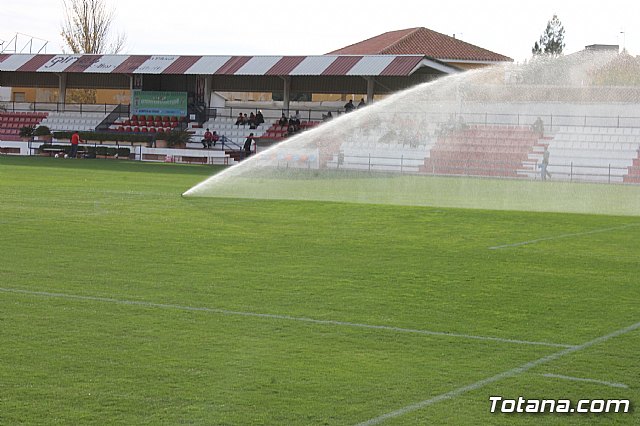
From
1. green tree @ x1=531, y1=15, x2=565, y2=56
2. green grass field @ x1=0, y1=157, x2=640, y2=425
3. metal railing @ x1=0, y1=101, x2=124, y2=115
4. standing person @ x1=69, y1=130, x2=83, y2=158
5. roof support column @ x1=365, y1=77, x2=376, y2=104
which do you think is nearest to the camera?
green grass field @ x1=0, y1=157, x2=640, y2=425

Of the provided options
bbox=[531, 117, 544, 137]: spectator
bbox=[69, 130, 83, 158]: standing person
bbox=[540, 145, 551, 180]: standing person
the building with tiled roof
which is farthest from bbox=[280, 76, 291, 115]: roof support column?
bbox=[540, 145, 551, 180]: standing person

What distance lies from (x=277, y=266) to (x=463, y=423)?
266 inches

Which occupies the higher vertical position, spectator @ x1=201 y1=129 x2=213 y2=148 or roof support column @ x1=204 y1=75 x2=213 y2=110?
roof support column @ x1=204 y1=75 x2=213 y2=110

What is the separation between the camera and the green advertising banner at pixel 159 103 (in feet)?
203

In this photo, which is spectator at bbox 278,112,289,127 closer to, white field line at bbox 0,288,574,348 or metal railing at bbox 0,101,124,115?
metal railing at bbox 0,101,124,115

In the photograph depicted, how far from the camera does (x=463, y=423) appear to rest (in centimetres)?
643

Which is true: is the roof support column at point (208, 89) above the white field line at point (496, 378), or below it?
above

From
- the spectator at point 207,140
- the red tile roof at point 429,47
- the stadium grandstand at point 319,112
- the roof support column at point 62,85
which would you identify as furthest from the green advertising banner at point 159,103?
the red tile roof at point 429,47

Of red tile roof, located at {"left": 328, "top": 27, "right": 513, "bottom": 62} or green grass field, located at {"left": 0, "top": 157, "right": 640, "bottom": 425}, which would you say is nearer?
green grass field, located at {"left": 0, "top": 157, "right": 640, "bottom": 425}

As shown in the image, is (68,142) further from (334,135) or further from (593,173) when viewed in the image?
(593,173)

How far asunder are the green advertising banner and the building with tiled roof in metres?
23.0

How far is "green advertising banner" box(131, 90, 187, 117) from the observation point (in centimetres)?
6184

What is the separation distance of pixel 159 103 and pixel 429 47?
29142 mm

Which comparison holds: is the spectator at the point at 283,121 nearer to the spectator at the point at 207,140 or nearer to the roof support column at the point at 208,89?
the spectator at the point at 207,140
